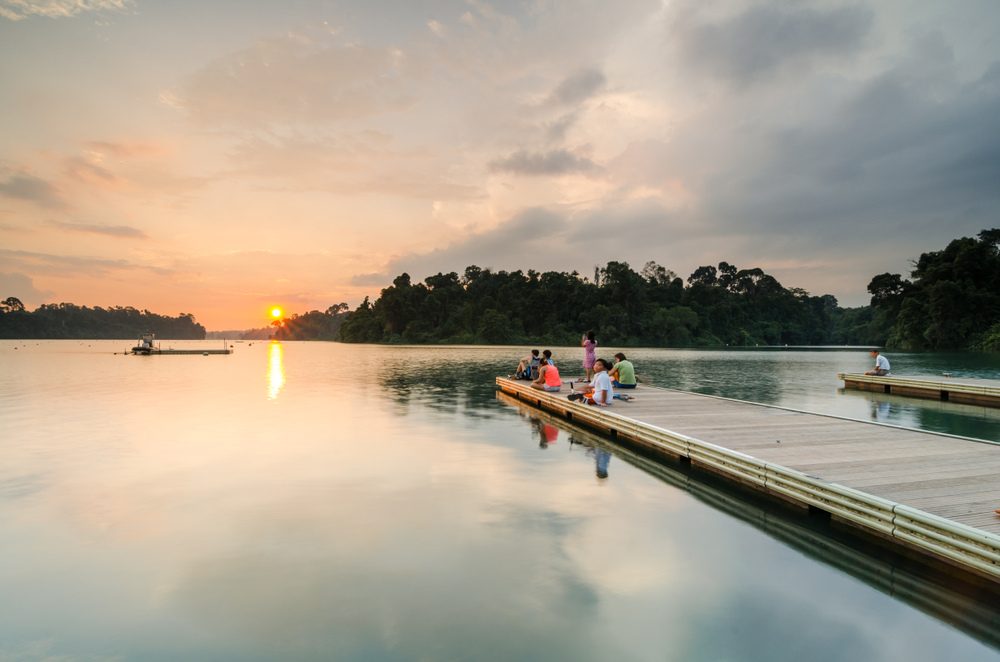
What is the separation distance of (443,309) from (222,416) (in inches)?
4437

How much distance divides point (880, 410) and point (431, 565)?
60.9 ft

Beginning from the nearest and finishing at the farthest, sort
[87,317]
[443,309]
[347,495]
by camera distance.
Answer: [347,495] < [443,309] < [87,317]

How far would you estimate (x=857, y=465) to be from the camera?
7.42 m

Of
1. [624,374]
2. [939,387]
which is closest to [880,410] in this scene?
[939,387]

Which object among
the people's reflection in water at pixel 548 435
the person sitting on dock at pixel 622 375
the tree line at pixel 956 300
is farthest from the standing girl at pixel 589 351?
the tree line at pixel 956 300

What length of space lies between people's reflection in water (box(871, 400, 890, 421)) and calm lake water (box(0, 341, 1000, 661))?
10.5 meters

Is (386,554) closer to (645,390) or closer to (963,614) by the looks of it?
(963,614)

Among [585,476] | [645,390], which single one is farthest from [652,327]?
[585,476]

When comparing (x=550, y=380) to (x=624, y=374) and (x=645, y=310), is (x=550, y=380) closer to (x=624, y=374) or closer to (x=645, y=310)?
(x=624, y=374)

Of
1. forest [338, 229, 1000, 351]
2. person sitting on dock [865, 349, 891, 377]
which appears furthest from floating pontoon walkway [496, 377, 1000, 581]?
forest [338, 229, 1000, 351]

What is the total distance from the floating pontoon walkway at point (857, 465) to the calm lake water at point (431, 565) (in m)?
0.38

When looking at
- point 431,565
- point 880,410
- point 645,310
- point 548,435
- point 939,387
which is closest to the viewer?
point 431,565

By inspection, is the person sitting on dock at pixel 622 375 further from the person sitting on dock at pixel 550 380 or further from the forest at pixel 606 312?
the forest at pixel 606 312

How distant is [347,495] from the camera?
26.8 ft
